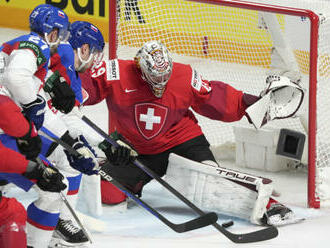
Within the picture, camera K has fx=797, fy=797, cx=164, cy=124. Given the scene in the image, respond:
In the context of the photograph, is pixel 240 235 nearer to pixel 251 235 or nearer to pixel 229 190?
pixel 251 235

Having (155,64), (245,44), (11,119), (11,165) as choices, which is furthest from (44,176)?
(245,44)

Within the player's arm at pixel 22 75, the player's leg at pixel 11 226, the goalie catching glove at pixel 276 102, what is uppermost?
the player's arm at pixel 22 75

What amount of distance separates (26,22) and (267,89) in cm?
401

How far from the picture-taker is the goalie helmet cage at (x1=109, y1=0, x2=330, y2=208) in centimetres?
397

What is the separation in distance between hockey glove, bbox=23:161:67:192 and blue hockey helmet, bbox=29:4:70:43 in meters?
0.65

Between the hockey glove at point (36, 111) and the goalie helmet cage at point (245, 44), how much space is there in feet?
4.68

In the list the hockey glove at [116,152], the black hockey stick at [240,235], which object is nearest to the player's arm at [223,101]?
the black hockey stick at [240,235]

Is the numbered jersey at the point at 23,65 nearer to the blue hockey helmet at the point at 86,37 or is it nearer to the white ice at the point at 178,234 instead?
the blue hockey helmet at the point at 86,37

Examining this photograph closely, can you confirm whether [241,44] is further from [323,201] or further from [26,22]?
[26,22]

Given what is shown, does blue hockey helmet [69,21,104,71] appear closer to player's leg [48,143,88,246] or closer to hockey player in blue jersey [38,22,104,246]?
hockey player in blue jersey [38,22,104,246]

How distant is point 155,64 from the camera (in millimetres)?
3752

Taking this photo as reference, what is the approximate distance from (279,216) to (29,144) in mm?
1525

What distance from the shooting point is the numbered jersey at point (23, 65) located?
106 inches

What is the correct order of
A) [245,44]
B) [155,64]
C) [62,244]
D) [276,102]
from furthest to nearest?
[245,44]
[276,102]
[155,64]
[62,244]
